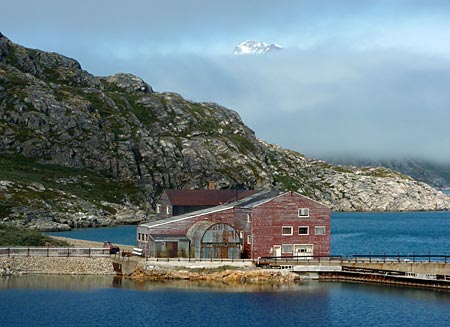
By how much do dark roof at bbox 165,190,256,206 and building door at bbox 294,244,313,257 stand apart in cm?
1742

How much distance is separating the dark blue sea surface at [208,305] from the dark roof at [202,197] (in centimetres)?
2554

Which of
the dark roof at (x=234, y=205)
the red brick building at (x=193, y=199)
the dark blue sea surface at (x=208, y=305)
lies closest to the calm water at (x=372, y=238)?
the red brick building at (x=193, y=199)

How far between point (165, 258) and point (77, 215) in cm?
10257

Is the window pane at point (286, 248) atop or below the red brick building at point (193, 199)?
below

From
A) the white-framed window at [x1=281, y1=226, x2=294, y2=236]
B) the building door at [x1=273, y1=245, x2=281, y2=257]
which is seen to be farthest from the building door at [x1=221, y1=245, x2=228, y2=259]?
the white-framed window at [x1=281, y1=226, x2=294, y2=236]

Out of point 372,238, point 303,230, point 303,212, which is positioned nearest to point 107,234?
point 372,238

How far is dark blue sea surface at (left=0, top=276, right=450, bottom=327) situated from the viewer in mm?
62094

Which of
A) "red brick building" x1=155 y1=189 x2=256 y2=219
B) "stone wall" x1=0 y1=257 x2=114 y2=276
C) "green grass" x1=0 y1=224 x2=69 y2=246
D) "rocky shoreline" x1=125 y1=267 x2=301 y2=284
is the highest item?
"red brick building" x1=155 y1=189 x2=256 y2=219

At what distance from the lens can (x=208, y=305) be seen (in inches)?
2645

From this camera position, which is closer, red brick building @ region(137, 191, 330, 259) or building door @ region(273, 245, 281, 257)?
red brick building @ region(137, 191, 330, 259)

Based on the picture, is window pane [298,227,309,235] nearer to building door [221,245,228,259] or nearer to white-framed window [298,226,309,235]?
white-framed window [298,226,309,235]

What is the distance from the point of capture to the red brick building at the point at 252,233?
271ft

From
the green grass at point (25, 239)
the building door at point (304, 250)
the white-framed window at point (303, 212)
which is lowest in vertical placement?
the building door at point (304, 250)

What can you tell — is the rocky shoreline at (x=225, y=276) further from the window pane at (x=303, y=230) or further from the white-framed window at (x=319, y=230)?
the white-framed window at (x=319, y=230)
